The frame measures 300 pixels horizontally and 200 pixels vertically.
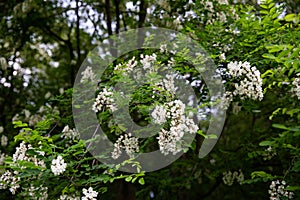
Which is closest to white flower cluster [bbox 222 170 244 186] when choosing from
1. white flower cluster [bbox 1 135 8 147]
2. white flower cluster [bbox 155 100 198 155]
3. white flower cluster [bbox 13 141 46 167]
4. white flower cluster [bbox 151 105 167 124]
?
white flower cluster [bbox 155 100 198 155]

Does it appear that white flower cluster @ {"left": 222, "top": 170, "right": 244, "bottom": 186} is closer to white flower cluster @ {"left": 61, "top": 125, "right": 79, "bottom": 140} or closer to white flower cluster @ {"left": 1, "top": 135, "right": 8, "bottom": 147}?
white flower cluster @ {"left": 61, "top": 125, "right": 79, "bottom": 140}

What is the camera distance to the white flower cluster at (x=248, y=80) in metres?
3.34

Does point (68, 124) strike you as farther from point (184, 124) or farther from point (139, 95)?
point (184, 124)

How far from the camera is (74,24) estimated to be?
24.3 ft

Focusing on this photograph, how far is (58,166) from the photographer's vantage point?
3.01 m

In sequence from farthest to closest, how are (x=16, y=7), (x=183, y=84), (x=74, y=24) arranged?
1. (x=74, y=24)
2. (x=16, y=7)
3. (x=183, y=84)

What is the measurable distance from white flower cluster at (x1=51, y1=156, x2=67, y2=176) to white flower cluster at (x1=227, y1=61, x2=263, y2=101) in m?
1.67

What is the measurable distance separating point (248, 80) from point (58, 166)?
1805 millimetres

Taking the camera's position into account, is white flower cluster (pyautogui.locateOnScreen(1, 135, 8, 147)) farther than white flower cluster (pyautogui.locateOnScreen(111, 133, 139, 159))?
Yes

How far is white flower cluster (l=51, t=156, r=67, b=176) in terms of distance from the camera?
9.89ft

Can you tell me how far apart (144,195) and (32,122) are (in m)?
2.13

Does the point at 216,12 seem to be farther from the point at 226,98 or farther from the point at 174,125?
the point at 174,125

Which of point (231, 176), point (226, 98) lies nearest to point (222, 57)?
point (226, 98)

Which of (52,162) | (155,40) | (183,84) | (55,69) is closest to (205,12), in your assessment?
(155,40)
